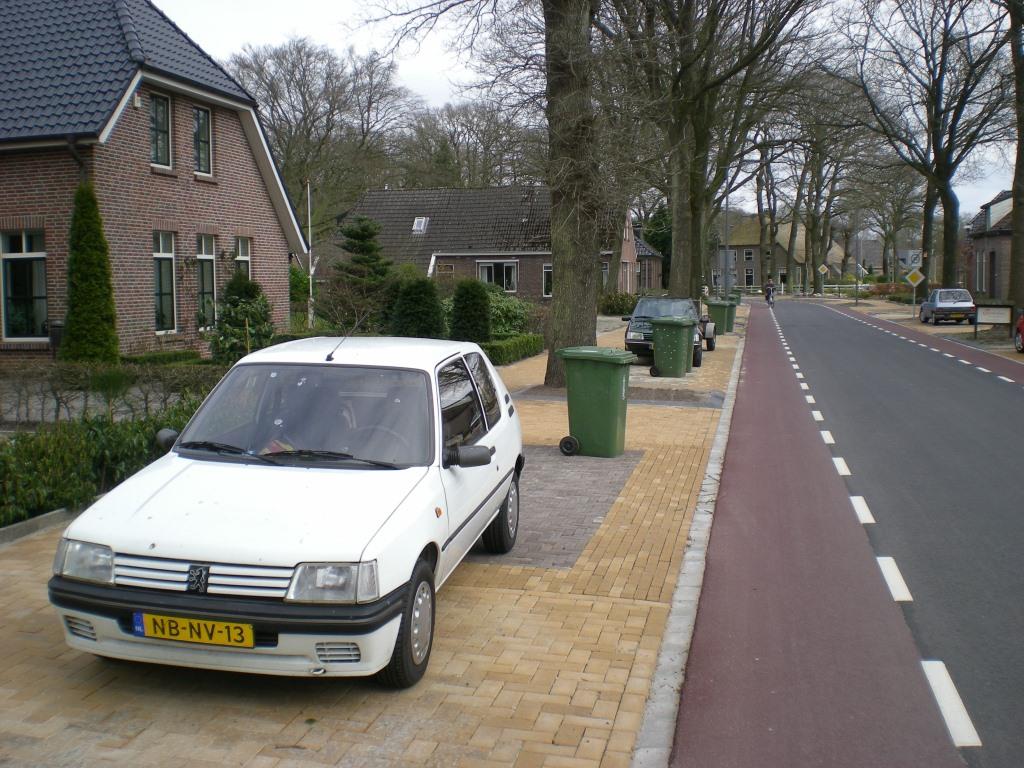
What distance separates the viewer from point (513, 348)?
24.2 meters

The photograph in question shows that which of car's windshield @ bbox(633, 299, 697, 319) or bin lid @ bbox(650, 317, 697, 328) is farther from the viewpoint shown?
car's windshield @ bbox(633, 299, 697, 319)

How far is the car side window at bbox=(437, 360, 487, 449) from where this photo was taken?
5.98 m

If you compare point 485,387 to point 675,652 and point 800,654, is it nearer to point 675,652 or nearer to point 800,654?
point 675,652

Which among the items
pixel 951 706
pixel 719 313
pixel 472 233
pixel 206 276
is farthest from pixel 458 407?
pixel 472 233

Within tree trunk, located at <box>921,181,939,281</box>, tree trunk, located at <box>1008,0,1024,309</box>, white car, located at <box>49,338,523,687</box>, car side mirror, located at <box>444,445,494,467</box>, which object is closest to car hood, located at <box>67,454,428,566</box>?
white car, located at <box>49,338,523,687</box>

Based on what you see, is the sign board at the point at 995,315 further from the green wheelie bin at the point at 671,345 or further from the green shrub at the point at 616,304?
the green shrub at the point at 616,304

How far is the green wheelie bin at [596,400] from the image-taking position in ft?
37.7

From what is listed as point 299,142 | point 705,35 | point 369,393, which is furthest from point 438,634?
point 299,142

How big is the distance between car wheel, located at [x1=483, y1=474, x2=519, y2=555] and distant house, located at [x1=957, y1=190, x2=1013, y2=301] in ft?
183

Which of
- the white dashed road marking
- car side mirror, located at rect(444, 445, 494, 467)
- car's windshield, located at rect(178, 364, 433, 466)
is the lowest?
the white dashed road marking

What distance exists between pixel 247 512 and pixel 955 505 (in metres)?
6.98

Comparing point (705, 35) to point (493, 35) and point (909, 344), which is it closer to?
point (493, 35)

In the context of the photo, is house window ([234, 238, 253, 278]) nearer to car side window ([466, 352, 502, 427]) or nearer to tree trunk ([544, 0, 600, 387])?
tree trunk ([544, 0, 600, 387])

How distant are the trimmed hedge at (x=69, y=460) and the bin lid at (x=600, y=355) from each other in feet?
14.6
